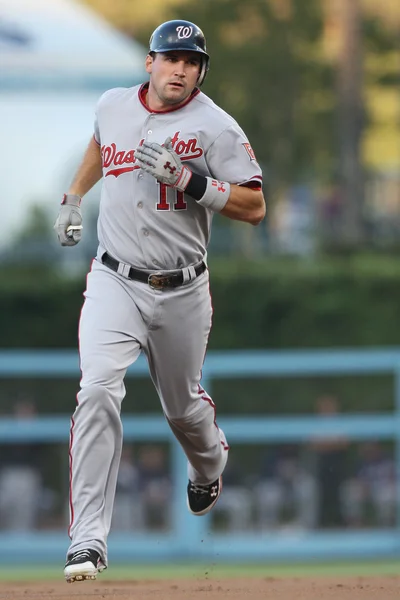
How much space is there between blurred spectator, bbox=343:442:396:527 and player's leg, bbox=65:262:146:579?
220 inches

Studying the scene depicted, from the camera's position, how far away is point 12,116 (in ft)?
62.8

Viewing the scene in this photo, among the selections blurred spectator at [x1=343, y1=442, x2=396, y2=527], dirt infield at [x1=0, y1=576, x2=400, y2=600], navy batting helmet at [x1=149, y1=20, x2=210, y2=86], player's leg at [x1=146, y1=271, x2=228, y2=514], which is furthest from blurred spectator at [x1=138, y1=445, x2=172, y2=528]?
navy batting helmet at [x1=149, y1=20, x2=210, y2=86]

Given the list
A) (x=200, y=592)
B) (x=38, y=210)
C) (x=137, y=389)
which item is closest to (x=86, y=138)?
(x=38, y=210)

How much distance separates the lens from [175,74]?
6.20 meters

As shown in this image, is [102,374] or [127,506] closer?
[102,374]

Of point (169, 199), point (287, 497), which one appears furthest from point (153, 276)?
point (287, 497)

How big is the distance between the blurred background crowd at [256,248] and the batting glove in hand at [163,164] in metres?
5.68

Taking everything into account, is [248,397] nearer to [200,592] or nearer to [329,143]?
[200,592]

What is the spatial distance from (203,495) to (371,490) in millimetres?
4387

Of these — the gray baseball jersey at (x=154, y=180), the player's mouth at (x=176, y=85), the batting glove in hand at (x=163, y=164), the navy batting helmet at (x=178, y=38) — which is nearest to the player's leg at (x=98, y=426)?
the gray baseball jersey at (x=154, y=180)

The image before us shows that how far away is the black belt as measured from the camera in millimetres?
6312

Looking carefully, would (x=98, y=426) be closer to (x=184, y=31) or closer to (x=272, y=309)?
(x=184, y=31)

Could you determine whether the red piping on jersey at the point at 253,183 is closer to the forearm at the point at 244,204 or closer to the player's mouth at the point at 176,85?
the forearm at the point at 244,204

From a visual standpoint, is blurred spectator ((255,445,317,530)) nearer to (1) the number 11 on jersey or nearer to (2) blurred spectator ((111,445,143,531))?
(2) blurred spectator ((111,445,143,531))
